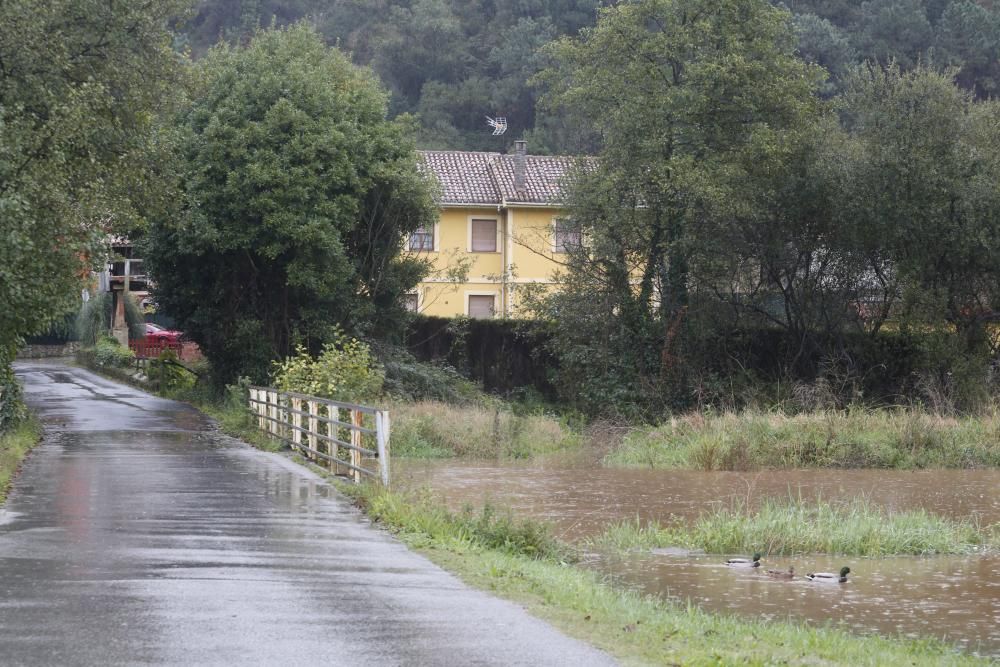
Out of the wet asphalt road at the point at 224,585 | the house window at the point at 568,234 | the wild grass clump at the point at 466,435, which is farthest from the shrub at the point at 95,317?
the wet asphalt road at the point at 224,585

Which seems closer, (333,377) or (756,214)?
(333,377)

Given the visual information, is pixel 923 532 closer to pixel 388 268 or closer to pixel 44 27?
pixel 44 27

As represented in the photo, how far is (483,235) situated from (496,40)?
34.1 meters

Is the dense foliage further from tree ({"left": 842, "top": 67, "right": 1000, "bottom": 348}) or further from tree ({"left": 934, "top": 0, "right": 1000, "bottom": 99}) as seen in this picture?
tree ({"left": 934, "top": 0, "right": 1000, "bottom": 99})

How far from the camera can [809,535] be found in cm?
1521

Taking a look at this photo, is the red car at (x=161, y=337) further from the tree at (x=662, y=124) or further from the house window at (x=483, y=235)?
the tree at (x=662, y=124)

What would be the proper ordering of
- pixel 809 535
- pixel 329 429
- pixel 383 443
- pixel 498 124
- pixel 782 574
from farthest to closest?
pixel 498 124, pixel 329 429, pixel 383 443, pixel 809 535, pixel 782 574

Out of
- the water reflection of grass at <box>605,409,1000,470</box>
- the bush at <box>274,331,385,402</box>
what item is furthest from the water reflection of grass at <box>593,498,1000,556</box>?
the bush at <box>274,331,385,402</box>

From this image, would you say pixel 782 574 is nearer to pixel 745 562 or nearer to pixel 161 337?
pixel 745 562

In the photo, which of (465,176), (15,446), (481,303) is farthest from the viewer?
(465,176)

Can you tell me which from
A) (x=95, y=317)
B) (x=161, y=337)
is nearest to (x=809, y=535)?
(x=161, y=337)

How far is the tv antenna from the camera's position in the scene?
7628cm

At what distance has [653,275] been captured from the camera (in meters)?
35.2

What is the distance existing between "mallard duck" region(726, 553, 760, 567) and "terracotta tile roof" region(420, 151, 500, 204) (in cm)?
3964
